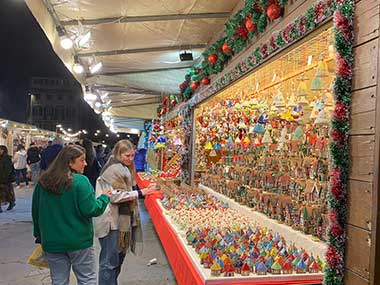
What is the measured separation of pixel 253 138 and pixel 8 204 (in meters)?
8.14

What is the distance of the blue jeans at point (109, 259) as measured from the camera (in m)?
3.69

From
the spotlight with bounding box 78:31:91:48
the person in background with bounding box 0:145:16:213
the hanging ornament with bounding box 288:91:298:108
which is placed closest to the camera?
the hanging ornament with bounding box 288:91:298:108

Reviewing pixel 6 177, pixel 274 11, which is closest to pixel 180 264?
pixel 274 11

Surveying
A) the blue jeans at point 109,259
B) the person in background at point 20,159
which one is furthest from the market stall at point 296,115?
the person in background at point 20,159

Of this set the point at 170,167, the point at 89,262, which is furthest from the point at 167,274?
the point at 170,167

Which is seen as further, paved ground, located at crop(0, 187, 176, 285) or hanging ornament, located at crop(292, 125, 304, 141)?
paved ground, located at crop(0, 187, 176, 285)

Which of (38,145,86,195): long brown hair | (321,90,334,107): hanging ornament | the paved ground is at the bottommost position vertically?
the paved ground

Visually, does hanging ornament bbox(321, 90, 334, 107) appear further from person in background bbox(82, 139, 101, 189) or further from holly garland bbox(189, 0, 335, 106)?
person in background bbox(82, 139, 101, 189)

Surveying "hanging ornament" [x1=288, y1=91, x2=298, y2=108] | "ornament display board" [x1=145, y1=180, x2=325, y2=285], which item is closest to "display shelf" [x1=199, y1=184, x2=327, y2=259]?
"ornament display board" [x1=145, y1=180, x2=325, y2=285]

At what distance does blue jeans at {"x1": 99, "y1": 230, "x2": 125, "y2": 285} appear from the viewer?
3.69 m

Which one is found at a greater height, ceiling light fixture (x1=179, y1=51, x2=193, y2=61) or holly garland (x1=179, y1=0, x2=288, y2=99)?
ceiling light fixture (x1=179, y1=51, x2=193, y2=61)

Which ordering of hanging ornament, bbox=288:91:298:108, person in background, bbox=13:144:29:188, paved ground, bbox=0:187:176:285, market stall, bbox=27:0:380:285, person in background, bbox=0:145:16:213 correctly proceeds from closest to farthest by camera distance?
market stall, bbox=27:0:380:285 < hanging ornament, bbox=288:91:298:108 < paved ground, bbox=0:187:176:285 < person in background, bbox=0:145:16:213 < person in background, bbox=13:144:29:188

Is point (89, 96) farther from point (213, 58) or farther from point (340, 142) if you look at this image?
point (340, 142)

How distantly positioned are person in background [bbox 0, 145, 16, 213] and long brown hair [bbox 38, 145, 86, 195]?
6.90 m
